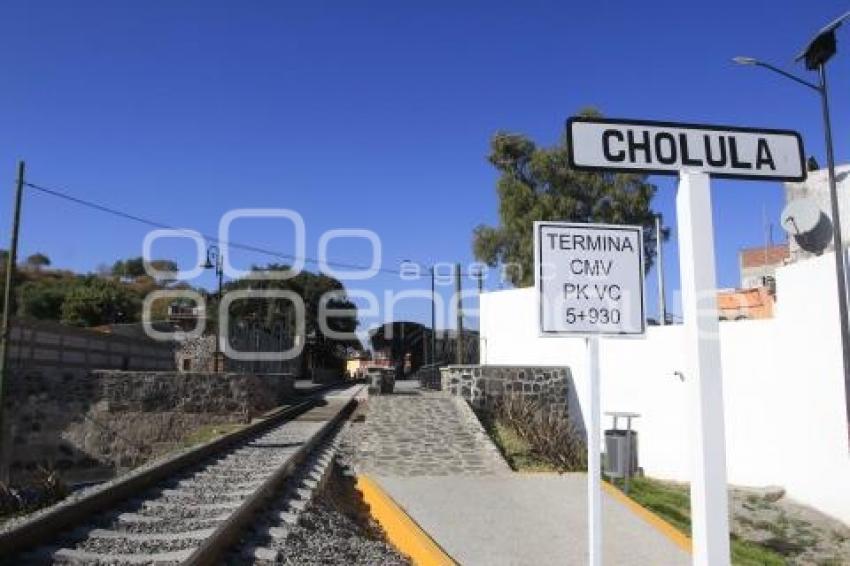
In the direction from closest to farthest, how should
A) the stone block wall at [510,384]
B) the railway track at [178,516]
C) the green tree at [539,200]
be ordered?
the railway track at [178,516]
the stone block wall at [510,384]
the green tree at [539,200]

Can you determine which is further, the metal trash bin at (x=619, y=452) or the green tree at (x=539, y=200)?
the green tree at (x=539, y=200)

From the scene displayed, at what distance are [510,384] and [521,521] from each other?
8798 millimetres

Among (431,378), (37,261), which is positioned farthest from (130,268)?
(431,378)

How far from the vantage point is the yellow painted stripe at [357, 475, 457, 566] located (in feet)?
22.9

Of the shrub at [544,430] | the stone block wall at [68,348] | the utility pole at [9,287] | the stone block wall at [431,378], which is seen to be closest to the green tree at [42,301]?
the stone block wall at [68,348]

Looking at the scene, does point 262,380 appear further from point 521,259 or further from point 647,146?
point 647,146

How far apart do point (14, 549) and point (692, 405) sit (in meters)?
5.31

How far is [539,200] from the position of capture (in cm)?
3388

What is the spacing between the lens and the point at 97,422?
20.8 meters

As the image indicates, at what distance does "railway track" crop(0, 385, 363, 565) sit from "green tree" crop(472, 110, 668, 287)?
→ 73.0 feet

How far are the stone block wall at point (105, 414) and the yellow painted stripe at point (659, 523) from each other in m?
14.0

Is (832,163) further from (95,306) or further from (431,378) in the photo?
(95,306)

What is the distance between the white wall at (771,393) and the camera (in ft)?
43.1

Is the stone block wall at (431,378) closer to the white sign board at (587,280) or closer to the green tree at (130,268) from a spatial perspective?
the white sign board at (587,280)
